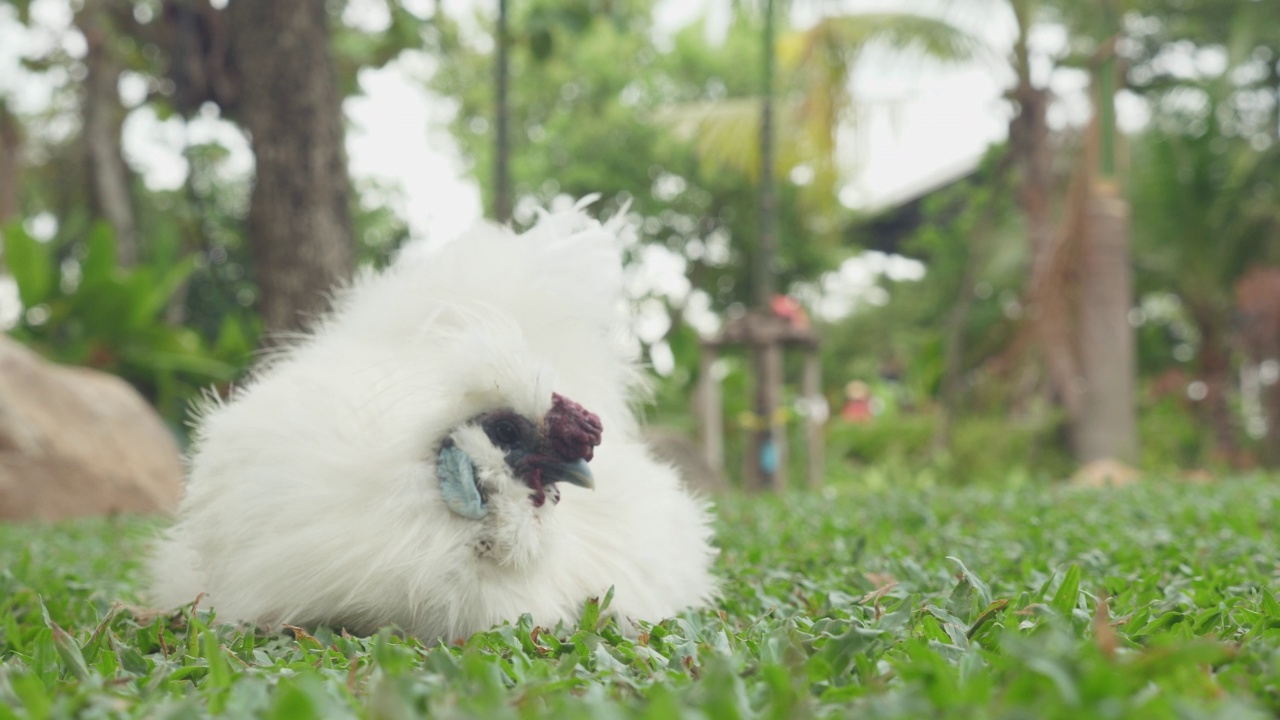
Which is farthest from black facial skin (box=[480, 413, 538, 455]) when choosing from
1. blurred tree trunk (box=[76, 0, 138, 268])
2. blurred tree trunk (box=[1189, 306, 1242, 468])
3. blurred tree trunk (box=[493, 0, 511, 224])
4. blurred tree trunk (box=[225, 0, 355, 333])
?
blurred tree trunk (box=[76, 0, 138, 268])

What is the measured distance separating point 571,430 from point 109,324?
8580 millimetres

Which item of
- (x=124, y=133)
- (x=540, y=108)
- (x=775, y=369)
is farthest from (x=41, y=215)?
(x=775, y=369)

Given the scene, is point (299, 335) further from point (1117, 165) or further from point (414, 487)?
point (1117, 165)

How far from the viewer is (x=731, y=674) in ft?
4.72

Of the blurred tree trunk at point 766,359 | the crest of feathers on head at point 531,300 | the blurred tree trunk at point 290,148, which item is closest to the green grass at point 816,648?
the crest of feathers on head at point 531,300

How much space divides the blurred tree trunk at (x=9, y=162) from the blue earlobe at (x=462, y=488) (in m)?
16.6

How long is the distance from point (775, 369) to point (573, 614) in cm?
691

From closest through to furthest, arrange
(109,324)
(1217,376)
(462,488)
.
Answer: (462,488) < (109,324) < (1217,376)

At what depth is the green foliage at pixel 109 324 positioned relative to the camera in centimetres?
931

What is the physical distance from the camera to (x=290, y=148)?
219 inches

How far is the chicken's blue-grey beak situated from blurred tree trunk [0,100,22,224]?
16724mm

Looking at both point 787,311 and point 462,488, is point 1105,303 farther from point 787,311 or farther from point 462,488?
point 462,488

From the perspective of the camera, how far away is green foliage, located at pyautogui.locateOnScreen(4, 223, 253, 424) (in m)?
9.31

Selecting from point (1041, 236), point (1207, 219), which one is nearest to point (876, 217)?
point (1207, 219)
